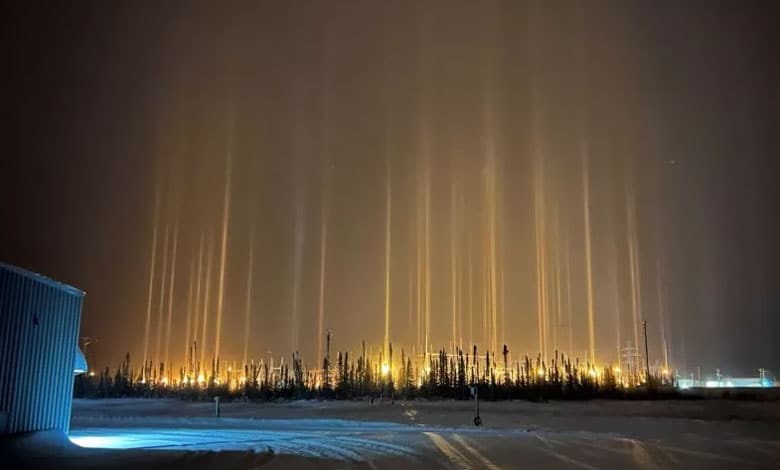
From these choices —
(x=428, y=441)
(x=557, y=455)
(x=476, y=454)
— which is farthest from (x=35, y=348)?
(x=557, y=455)

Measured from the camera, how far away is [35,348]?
20.1 m

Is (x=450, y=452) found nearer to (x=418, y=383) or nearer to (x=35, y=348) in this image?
(x=35, y=348)

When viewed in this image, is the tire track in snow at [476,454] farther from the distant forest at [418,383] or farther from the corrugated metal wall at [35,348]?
the distant forest at [418,383]

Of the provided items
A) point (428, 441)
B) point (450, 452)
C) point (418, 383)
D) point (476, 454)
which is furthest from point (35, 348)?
point (418, 383)

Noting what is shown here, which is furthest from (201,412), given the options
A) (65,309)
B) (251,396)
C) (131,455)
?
(131,455)

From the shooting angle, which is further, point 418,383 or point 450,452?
point 418,383

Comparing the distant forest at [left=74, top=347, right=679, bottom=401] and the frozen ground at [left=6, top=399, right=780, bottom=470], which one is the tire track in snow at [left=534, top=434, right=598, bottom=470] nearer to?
the frozen ground at [left=6, top=399, right=780, bottom=470]

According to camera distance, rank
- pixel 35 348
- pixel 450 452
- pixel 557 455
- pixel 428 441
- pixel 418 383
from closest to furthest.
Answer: pixel 35 348 < pixel 557 455 < pixel 450 452 < pixel 428 441 < pixel 418 383

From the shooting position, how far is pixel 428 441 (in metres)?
24.2

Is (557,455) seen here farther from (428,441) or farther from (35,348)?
(35,348)

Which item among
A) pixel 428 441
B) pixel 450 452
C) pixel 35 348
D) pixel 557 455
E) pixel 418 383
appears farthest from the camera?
pixel 418 383

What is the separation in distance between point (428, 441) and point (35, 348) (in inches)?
529

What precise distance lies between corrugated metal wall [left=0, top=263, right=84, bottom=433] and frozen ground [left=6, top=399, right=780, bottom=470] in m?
1.58

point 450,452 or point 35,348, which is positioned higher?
point 35,348
